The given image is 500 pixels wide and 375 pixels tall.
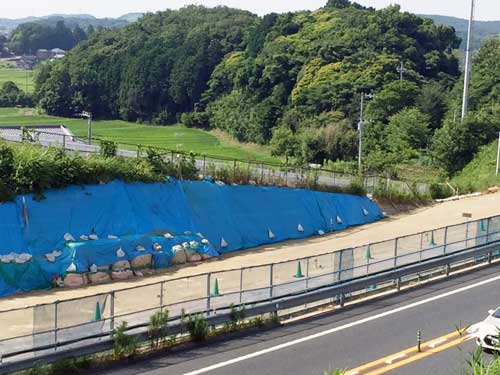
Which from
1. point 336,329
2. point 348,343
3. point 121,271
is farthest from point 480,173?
point 348,343

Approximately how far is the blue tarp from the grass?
1281 centimetres

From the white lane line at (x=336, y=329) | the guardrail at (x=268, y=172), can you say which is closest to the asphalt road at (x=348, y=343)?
the white lane line at (x=336, y=329)

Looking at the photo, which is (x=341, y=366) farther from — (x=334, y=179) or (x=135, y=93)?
(x=135, y=93)

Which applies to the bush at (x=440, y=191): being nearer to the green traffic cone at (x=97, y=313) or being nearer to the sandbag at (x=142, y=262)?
the sandbag at (x=142, y=262)

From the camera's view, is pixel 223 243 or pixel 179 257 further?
pixel 223 243

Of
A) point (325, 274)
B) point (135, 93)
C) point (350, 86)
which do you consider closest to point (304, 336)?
point (325, 274)

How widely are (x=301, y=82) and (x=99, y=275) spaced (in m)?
72.5

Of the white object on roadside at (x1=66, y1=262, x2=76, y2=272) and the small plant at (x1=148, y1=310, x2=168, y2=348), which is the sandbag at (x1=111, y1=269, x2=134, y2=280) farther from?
the small plant at (x1=148, y1=310, x2=168, y2=348)

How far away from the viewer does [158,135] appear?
4306 inches

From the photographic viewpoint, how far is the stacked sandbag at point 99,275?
29.2 metres

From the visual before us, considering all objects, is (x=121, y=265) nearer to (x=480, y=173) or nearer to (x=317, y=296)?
(x=317, y=296)

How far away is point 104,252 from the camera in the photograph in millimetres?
30094

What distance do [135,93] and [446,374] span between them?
115 meters

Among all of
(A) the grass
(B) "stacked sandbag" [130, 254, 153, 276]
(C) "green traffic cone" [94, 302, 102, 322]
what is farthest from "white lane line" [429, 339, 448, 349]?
(A) the grass
